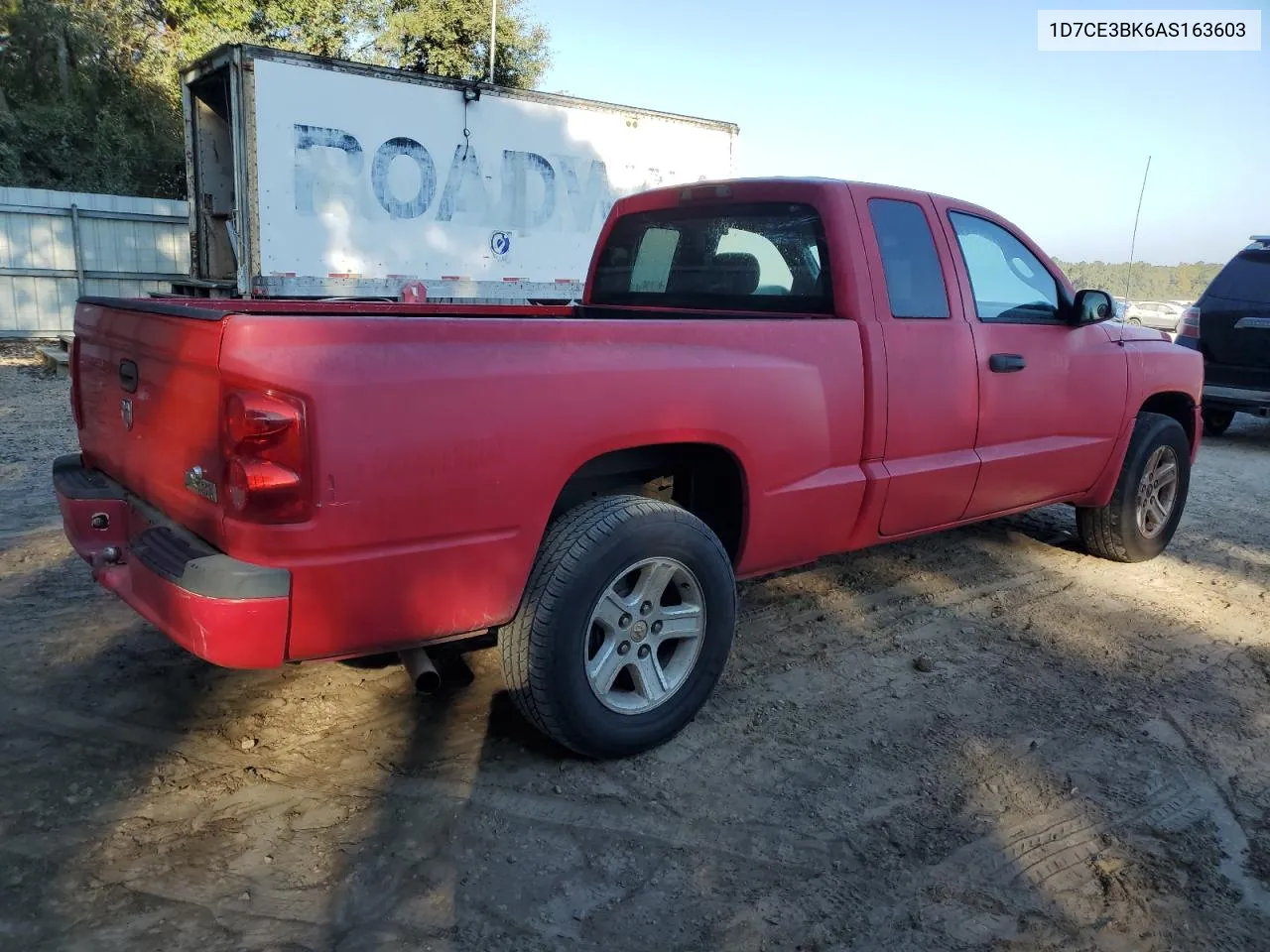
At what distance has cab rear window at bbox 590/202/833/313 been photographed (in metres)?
3.86

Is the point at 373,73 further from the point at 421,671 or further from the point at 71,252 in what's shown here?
the point at 421,671

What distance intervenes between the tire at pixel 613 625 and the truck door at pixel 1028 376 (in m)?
1.70

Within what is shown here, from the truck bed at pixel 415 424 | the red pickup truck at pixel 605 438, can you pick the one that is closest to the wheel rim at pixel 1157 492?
the red pickup truck at pixel 605 438

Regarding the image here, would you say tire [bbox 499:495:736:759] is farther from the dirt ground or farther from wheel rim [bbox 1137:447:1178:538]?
wheel rim [bbox 1137:447:1178:538]

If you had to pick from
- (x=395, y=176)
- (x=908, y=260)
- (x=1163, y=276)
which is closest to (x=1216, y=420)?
(x=908, y=260)

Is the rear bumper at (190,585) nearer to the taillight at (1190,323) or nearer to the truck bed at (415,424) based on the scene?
the truck bed at (415,424)

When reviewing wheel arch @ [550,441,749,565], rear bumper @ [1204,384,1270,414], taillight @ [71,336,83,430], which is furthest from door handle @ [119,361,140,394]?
rear bumper @ [1204,384,1270,414]

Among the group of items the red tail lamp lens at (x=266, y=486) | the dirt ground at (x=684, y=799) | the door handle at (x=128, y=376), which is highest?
the door handle at (x=128, y=376)

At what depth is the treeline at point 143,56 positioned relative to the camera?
18812 mm

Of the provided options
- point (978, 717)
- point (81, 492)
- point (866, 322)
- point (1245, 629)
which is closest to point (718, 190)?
point (866, 322)

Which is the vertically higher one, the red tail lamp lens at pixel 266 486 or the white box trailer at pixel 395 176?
the white box trailer at pixel 395 176

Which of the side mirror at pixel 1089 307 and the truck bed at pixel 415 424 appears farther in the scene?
the side mirror at pixel 1089 307

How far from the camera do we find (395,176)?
10703 mm

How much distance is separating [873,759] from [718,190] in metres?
2.40
